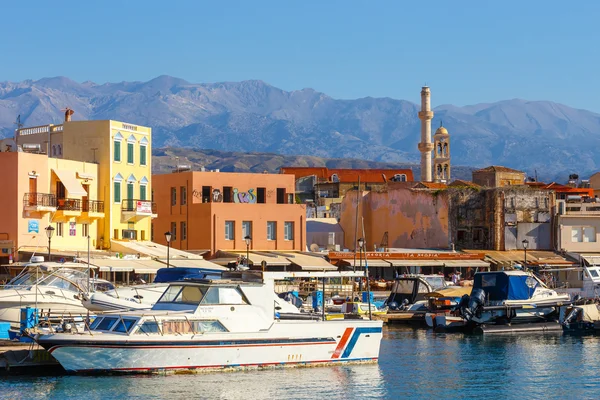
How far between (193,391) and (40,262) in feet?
56.5

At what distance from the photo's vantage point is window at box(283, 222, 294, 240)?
72375 mm

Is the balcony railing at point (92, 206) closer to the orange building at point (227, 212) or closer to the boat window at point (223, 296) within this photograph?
the orange building at point (227, 212)

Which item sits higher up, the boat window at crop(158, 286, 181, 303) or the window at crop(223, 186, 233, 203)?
the window at crop(223, 186, 233, 203)

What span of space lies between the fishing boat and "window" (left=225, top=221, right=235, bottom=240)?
2226cm

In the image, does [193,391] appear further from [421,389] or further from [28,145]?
[28,145]

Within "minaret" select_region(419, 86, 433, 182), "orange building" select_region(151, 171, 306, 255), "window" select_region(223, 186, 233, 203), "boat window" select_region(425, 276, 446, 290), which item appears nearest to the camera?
"boat window" select_region(425, 276, 446, 290)

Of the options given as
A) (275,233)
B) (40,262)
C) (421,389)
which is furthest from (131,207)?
(421,389)

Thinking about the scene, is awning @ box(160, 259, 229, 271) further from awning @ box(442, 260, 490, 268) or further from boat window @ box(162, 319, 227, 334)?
boat window @ box(162, 319, 227, 334)

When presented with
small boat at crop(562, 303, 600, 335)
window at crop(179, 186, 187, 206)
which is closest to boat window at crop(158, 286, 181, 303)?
small boat at crop(562, 303, 600, 335)

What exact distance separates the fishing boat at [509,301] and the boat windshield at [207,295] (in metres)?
18.8

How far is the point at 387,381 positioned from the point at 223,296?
18.5ft

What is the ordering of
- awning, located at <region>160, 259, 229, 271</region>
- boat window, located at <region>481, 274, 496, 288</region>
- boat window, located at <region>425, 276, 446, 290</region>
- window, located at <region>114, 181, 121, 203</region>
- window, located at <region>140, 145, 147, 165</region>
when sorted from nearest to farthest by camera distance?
boat window, located at <region>481, 274, 496, 288</region>
awning, located at <region>160, 259, 229, 271</region>
boat window, located at <region>425, 276, 446, 290</region>
window, located at <region>114, 181, 121, 203</region>
window, located at <region>140, 145, 147, 165</region>

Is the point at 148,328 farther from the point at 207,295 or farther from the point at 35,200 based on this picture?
the point at 35,200

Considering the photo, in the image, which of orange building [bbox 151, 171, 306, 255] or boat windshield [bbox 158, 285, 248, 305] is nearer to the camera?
boat windshield [bbox 158, 285, 248, 305]
